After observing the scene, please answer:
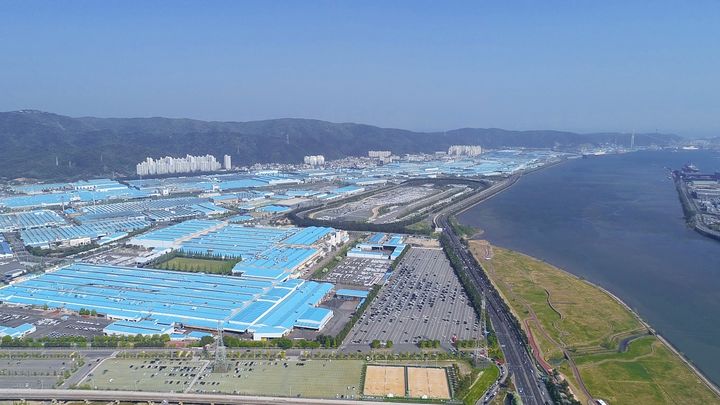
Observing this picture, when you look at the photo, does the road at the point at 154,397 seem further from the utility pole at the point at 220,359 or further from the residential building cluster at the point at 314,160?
the residential building cluster at the point at 314,160

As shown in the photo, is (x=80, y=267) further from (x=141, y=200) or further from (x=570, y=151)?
(x=570, y=151)

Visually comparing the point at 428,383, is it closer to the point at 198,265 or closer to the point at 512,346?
the point at 512,346

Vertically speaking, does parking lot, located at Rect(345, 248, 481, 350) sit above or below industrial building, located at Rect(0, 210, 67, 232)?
below

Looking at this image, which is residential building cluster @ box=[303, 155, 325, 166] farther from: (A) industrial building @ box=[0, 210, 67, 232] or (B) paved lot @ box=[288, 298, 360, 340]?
(B) paved lot @ box=[288, 298, 360, 340]

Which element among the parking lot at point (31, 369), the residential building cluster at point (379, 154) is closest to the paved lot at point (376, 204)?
the parking lot at point (31, 369)

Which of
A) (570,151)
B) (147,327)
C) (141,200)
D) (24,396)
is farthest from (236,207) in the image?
(570,151)

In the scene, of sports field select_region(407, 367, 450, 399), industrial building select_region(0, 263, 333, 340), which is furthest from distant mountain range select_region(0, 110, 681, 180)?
sports field select_region(407, 367, 450, 399)
